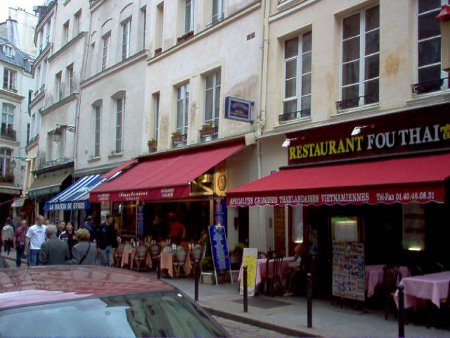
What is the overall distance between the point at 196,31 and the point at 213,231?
22.1ft

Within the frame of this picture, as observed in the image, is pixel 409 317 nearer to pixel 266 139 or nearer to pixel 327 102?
pixel 327 102

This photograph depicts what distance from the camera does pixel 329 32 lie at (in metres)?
11.3

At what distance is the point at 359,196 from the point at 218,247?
16.2ft

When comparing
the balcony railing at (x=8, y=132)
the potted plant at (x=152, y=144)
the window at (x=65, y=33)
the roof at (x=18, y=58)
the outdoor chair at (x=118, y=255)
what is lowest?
the outdoor chair at (x=118, y=255)

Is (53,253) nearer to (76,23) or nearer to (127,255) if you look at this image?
(127,255)

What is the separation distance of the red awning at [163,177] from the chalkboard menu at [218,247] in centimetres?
111

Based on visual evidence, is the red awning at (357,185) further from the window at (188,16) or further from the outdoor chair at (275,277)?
the window at (188,16)

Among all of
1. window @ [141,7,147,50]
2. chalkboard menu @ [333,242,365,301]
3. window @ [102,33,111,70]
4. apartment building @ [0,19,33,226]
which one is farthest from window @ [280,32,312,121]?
apartment building @ [0,19,33,226]

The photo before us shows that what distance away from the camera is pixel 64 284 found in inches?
135

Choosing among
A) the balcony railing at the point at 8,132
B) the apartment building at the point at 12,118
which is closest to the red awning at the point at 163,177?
the apartment building at the point at 12,118

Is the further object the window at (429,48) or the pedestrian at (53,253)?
the window at (429,48)

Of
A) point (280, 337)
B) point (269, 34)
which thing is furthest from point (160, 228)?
point (280, 337)

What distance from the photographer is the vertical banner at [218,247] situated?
492 inches

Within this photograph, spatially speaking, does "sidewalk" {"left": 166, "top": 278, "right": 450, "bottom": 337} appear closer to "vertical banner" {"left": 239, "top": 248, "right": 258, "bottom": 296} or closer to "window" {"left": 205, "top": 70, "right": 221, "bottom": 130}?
"vertical banner" {"left": 239, "top": 248, "right": 258, "bottom": 296}
